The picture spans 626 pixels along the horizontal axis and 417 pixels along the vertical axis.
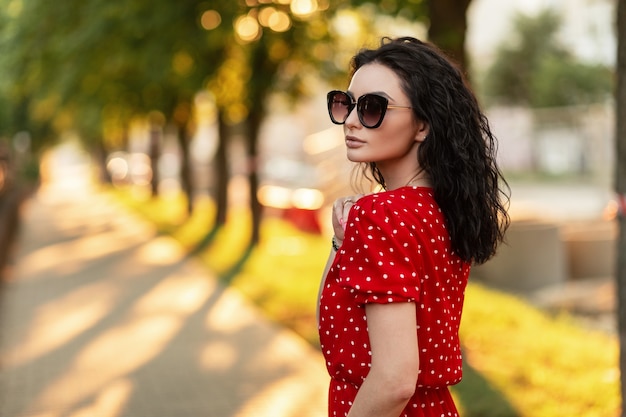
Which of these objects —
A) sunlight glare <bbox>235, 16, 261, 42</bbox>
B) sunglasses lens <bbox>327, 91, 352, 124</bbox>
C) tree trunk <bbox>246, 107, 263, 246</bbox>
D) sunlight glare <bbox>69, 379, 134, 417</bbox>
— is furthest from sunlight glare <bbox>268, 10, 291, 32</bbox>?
sunglasses lens <bbox>327, 91, 352, 124</bbox>

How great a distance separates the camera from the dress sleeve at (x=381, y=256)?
1978 millimetres

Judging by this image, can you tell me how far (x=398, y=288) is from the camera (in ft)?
6.47

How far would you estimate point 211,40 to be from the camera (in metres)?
11.3

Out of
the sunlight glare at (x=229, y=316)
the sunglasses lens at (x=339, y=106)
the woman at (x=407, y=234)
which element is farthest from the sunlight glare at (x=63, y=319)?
the woman at (x=407, y=234)

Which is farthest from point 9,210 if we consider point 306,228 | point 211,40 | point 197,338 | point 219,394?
point 219,394

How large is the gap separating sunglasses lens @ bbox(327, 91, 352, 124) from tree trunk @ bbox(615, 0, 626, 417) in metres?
3.05

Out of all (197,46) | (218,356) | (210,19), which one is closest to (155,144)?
(197,46)

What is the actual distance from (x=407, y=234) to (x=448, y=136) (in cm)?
27

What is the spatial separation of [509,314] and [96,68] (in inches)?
310

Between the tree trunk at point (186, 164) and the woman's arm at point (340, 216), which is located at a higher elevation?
the woman's arm at point (340, 216)

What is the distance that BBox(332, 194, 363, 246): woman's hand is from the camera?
7.36 feet

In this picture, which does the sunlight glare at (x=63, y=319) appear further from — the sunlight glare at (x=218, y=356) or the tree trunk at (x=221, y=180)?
the tree trunk at (x=221, y=180)

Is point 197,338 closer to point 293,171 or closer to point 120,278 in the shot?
point 120,278

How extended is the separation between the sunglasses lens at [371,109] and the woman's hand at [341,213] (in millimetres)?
177
